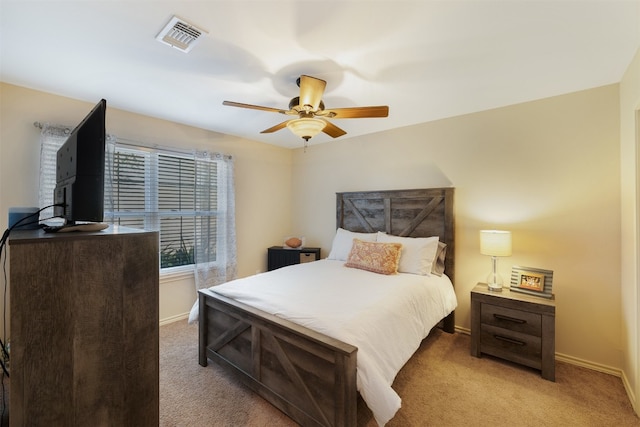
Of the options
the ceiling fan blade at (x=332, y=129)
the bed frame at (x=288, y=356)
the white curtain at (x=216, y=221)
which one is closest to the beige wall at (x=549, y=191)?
the bed frame at (x=288, y=356)

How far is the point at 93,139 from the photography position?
1067mm

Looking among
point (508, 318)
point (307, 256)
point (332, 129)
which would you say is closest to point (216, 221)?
point (307, 256)

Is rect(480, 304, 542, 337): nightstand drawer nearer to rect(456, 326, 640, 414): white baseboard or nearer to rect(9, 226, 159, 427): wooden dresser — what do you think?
rect(456, 326, 640, 414): white baseboard

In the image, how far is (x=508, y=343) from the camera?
7.80ft

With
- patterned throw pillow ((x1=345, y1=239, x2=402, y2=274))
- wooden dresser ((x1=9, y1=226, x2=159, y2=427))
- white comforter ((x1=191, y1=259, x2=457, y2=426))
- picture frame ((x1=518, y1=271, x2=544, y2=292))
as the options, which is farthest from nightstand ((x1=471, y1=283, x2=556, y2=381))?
wooden dresser ((x1=9, y1=226, x2=159, y2=427))

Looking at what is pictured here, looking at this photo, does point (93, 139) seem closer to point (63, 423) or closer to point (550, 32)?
point (63, 423)

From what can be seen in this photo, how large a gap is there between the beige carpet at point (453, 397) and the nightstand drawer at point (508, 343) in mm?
122

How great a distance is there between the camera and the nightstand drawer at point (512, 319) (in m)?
2.26

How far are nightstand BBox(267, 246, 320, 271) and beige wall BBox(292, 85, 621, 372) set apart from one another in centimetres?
174

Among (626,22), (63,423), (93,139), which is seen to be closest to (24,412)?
(63,423)

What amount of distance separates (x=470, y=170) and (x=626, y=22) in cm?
157

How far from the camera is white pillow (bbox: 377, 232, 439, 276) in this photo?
2.85 meters

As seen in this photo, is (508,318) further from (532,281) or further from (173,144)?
(173,144)

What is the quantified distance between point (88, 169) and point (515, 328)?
10.6ft
